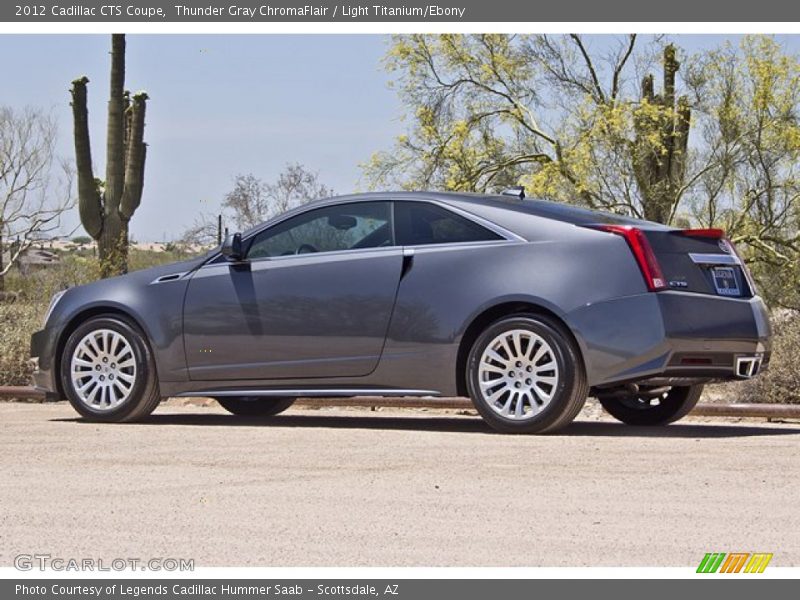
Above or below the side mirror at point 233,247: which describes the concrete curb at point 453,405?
below

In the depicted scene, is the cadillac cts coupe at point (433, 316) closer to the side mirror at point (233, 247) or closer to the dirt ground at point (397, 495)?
the side mirror at point (233, 247)

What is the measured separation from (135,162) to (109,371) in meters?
22.8

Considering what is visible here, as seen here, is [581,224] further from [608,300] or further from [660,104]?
[660,104]

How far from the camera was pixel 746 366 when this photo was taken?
9461mm

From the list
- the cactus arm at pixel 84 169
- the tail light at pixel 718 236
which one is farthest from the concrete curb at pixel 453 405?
the cactus arm at pixel 84 169

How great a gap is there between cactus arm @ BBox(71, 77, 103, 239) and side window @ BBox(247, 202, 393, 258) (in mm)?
21954

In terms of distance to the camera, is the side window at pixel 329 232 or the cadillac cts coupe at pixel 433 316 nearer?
the cadillac cts coupe at pixel 433 316

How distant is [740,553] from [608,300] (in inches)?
152

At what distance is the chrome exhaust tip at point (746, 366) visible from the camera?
9406 mm

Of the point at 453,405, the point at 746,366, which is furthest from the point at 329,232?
the point at 453,405

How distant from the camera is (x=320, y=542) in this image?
19.1 feet

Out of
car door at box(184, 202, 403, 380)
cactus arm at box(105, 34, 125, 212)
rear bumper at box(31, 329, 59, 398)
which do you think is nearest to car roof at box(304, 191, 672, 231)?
car door at box(184, 202, 403, 380)

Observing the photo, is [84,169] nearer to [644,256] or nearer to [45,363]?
[45,363]

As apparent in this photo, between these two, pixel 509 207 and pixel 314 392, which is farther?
pixel 314 392
